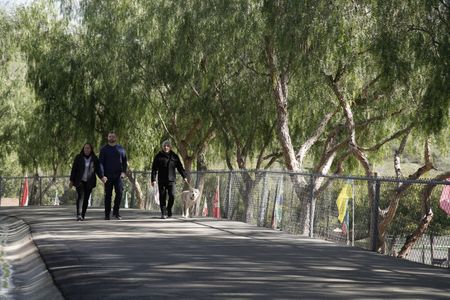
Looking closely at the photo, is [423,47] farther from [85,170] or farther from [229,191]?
[85,170]

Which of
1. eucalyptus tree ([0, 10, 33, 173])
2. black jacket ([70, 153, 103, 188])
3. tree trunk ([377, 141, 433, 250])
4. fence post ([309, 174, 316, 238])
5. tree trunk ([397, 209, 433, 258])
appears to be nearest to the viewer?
tree trunk ([397, 209, 433, 258])

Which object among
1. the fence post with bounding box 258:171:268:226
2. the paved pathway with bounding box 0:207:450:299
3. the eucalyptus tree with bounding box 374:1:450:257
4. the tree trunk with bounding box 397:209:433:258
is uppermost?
the eucalyptus tree with bounding box 374:1:450:257

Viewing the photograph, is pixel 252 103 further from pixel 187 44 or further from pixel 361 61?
pixel 361 61

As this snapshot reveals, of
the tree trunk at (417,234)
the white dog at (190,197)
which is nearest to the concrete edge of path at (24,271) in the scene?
the white dog at (190,197)

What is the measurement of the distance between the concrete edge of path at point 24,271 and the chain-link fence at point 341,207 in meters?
5.13

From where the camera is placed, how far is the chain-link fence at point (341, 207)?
14141mm

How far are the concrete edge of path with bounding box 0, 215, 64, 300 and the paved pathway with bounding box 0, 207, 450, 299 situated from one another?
14 centimetres

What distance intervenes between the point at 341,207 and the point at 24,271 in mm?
6878

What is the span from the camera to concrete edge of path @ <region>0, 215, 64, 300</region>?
10930 mm

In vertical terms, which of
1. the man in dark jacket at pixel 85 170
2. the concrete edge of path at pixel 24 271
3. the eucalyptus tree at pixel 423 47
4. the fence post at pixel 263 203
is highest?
the eucalyptus tree at pixel 423 47

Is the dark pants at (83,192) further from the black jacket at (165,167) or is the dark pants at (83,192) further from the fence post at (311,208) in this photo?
the fence post at (311,208)

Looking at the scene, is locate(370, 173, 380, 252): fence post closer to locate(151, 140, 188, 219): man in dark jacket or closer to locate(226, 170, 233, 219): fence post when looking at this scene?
locate(151, 140, 188, 219): man in dark jacket

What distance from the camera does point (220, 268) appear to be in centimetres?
1139

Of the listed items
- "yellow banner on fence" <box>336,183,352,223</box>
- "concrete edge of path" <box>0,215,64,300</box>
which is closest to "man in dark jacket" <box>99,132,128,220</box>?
"concrete edge of path" <box>0,215,64,300</box>
